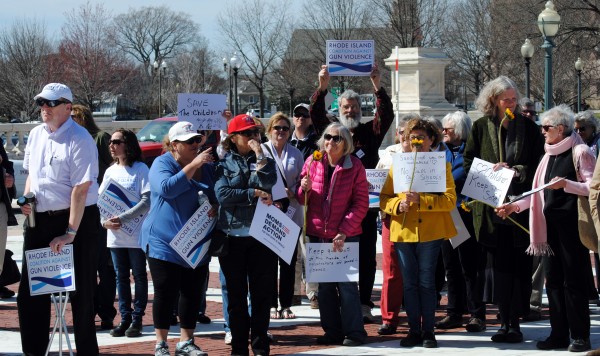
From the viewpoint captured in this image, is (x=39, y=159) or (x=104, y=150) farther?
(x=104, y=150)

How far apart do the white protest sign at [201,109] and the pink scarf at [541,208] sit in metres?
3.33

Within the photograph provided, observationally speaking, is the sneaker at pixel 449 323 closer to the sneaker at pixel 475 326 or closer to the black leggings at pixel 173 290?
the sneaker at pixel 475 326

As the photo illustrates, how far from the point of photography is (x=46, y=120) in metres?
7.45

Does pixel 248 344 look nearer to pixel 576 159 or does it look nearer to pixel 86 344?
pixel 86 344

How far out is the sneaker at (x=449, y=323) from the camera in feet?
30.6

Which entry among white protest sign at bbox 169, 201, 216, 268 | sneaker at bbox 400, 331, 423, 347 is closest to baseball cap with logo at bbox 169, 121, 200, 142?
white protest sign at bbox 169, 201, 216, 268

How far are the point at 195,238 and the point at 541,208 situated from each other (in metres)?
2.88

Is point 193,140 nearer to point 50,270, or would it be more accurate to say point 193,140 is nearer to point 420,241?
point 50,270

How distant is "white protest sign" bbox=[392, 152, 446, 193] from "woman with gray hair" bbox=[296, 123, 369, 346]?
379 mm

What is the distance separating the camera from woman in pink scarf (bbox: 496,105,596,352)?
316 inches

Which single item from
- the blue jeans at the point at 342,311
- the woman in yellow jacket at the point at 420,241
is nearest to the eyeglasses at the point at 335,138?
the woman in yellow jacket at the point at 420,241

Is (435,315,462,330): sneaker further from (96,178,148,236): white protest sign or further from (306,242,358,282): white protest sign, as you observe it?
(96,178,148,236): white protest sign

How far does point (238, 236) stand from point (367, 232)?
6.60 feet

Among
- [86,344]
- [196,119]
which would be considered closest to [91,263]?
[86,344]
